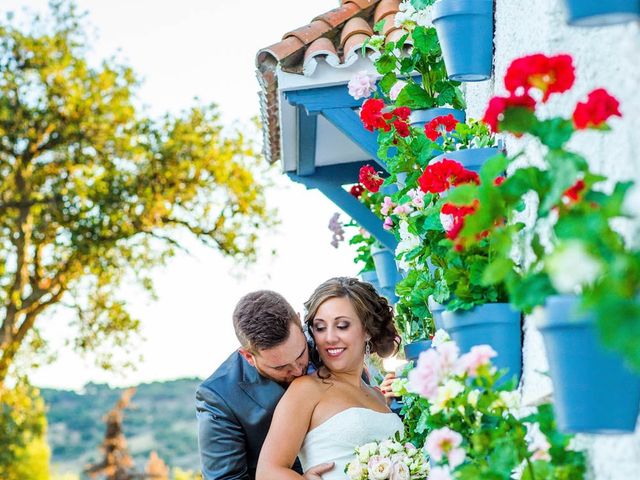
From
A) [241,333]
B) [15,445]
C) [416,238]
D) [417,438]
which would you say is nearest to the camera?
[416,238]

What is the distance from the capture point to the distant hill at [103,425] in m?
41.8

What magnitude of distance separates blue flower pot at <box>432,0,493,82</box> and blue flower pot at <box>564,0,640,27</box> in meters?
1.53

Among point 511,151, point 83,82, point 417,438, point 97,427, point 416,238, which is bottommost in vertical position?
point 97,427

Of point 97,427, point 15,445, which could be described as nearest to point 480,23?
point 15,445

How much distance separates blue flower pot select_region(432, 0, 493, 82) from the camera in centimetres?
325

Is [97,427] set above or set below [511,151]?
below

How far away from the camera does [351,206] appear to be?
6.22m

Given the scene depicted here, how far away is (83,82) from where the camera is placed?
1507 cm

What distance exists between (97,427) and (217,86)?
24195 millimetres

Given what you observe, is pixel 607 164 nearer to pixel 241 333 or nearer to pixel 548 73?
pixel 548 73

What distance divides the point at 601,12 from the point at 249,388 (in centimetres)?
285

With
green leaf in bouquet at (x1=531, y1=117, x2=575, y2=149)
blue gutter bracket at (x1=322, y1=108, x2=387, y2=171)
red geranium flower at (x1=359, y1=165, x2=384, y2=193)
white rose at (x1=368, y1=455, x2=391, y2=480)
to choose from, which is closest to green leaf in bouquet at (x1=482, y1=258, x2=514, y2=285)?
green leaf in bouquet at (x1=531, y1=117, x2=575, y2=149)

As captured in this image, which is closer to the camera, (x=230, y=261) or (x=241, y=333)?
(x=241, y=333)

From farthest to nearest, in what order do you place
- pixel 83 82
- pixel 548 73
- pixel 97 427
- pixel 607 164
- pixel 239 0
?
pixel 97 427 → pixel 239 0 → pixel 83 82 → pixel 607 164 → pixel 548 73
